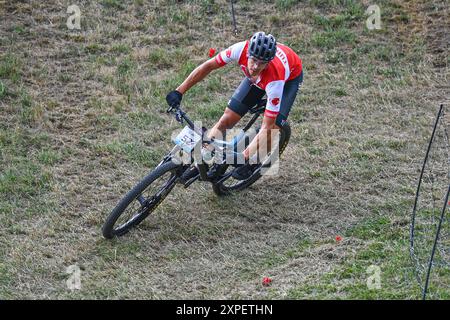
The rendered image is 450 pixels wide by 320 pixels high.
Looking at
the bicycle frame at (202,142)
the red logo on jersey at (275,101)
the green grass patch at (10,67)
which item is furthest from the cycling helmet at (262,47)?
the green grass patch at (10,67)

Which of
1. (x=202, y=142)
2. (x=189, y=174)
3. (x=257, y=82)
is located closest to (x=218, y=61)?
(x=257, y=82)

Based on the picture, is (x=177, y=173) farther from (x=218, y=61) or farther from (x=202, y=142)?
(x=218, y=61)

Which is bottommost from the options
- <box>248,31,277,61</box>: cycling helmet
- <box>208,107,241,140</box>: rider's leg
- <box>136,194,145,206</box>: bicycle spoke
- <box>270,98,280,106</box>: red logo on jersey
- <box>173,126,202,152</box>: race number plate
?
<box>136,194,145,206</box>: bicycle spoke

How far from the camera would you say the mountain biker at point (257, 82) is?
7258 millimetres

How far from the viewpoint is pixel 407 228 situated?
7.73 metres

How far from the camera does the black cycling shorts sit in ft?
26.0

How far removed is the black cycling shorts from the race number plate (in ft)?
3.17

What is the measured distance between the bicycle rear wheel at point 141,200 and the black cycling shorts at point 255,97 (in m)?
1.08

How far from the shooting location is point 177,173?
24.7 ft

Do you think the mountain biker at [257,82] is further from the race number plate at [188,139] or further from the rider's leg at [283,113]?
the race number plate at [188,139]

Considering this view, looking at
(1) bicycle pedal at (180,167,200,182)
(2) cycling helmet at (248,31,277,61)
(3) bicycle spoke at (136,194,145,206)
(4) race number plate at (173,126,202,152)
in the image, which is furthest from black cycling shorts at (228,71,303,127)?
(3) bicycle spoke at (136,194,145,206)

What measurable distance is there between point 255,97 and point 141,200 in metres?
1.65

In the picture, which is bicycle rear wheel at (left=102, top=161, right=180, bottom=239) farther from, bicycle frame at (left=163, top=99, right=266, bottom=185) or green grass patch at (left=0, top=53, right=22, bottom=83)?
green grass patch at (left=0, top=53, right=22, bottom=83)
